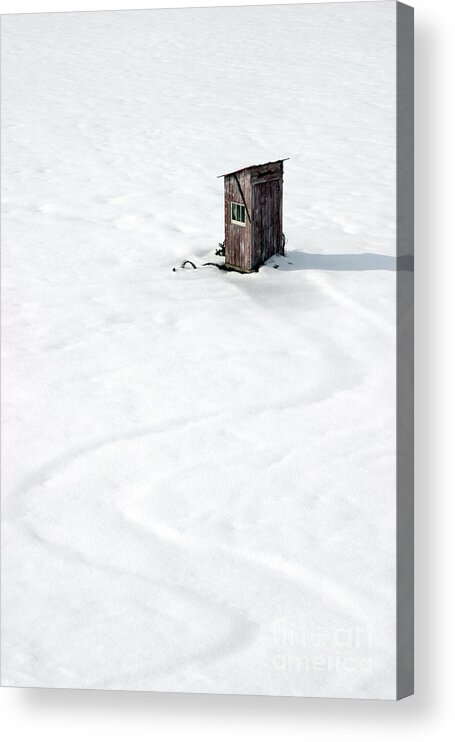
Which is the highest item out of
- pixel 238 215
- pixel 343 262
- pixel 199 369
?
pixel 238 215

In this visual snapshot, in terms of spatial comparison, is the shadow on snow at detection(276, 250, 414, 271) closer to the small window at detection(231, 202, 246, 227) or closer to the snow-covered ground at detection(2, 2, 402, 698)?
the snow-covered ground at detection(2, 2, 402, 698)

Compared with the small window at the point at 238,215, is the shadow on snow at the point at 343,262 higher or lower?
lower

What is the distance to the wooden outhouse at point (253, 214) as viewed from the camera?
3402 millimetres

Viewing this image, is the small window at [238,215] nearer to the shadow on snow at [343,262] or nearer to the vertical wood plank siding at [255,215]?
the vertical wood plank siding at [255,215]

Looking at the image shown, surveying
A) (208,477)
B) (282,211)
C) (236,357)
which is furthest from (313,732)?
(282,211)

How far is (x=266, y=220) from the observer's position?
3.44 m

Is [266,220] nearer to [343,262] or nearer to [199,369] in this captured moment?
[343,262]

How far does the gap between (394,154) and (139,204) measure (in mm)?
883

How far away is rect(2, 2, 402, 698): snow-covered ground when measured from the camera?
292 centimetres

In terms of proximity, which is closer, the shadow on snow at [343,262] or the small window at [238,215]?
the shadow on snow at [343,262]

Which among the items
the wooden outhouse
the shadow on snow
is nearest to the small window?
the wooden outhouse

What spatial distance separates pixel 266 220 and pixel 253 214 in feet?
0.15

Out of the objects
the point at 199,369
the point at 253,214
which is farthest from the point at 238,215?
the point at 199,369

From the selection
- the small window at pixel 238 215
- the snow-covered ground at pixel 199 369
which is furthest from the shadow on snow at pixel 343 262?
the small window at pixel 238 215
